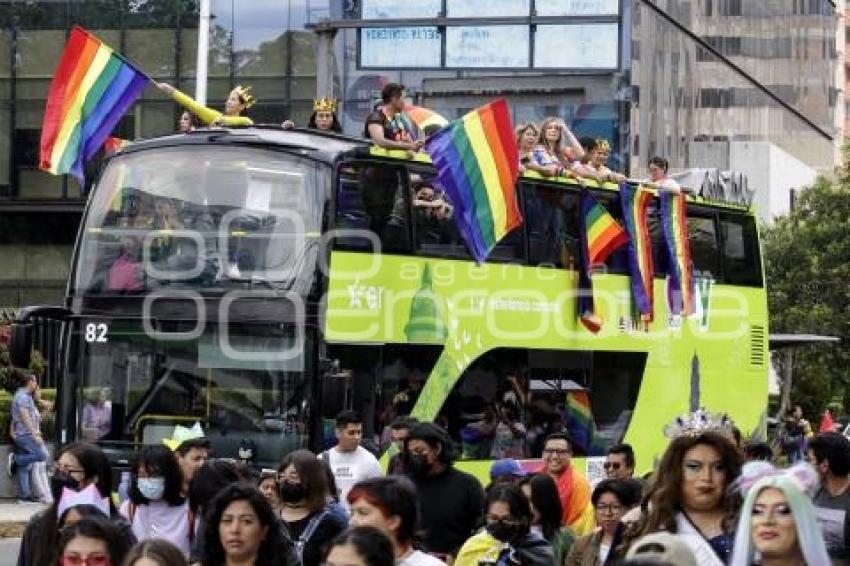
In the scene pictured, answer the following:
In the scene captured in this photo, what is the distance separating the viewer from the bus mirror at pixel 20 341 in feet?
Answer: 57.4

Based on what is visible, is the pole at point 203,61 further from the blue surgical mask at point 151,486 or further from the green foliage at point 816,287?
the green foliage at point 816,287

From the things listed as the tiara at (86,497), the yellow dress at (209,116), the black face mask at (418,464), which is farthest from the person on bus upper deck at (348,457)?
the tiara at (86,497)

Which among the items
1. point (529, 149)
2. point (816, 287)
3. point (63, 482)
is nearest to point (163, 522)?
point (63, 482)

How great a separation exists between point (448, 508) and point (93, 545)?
4507 mm

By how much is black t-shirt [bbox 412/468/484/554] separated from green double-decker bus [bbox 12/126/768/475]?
4.56 m

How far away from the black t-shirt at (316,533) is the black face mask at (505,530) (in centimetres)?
68

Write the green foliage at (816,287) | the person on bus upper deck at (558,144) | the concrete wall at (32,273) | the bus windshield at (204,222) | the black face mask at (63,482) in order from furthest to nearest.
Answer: the green foliage at (816,287) → the concrete wall at (32,273) → the person on bus upper deck at (558,144) → the bus windshield at (204,222) → the black face mask at (63,482)

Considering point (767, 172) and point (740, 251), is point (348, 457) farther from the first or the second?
point (767, 172)

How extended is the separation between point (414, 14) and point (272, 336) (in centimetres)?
2191

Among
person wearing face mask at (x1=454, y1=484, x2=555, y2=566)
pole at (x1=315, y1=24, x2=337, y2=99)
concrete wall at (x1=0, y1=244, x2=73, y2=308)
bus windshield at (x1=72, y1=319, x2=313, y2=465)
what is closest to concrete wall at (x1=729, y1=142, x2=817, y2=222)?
pole at (x1=315, y1=24, x2=337, y2=99)

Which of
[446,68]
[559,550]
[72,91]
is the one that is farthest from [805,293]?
[559,550]

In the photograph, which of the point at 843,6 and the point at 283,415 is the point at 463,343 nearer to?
the point at 283,415

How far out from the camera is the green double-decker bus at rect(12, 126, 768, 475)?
17.1 meters

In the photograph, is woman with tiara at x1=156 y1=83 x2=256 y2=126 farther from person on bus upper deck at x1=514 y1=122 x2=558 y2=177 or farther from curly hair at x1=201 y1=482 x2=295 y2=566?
curly hair at x1=201 y1=482 x2=295 y2=566
